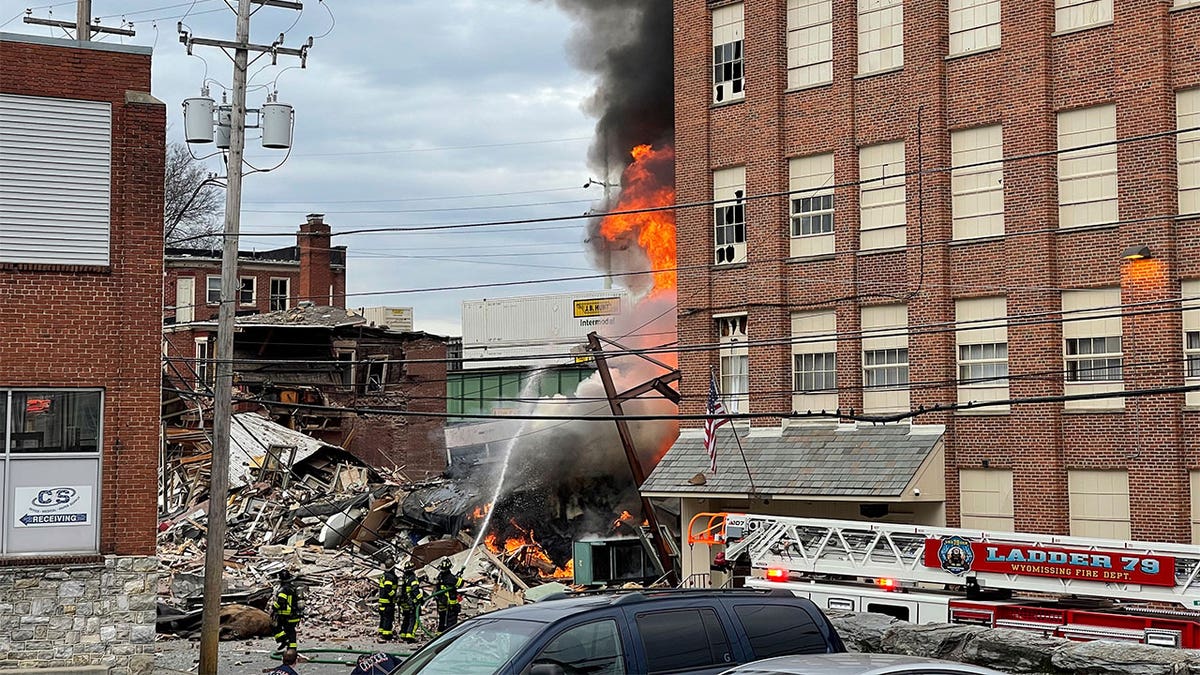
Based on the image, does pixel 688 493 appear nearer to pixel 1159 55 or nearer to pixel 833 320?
pixel 833 320

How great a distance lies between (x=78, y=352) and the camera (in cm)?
2011

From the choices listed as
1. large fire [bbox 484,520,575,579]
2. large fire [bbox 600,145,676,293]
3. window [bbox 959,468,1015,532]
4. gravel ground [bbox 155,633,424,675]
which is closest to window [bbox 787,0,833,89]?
large fire [bbox 600,145,676,293]

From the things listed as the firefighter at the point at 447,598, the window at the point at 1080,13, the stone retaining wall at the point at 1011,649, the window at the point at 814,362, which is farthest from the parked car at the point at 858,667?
the window at the point at 814,362

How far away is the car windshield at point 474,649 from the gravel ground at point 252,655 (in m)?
11.6

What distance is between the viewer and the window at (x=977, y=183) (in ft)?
89.9

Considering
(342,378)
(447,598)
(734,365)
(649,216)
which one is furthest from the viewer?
(342,378)

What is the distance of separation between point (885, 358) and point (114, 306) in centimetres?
1572

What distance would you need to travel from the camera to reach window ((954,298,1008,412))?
27.2 meters

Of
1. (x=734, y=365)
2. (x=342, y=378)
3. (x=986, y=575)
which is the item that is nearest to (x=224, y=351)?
(x=986, y=575)

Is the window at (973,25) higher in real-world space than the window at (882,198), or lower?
higher

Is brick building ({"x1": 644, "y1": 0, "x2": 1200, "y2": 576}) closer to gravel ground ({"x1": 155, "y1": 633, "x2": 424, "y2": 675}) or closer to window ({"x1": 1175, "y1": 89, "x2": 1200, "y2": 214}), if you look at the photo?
window ({"x1": 1175, "y1": 89, "x2": 1200, "y2": 214})

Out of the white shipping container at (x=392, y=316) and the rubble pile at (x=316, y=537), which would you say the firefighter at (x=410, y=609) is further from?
the white shipping container at (x=392, y=316)

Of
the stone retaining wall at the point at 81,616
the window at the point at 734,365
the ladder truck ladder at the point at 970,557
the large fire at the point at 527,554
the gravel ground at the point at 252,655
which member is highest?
the window at the point at 734,365

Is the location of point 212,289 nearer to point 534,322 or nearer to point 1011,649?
point 534,322
